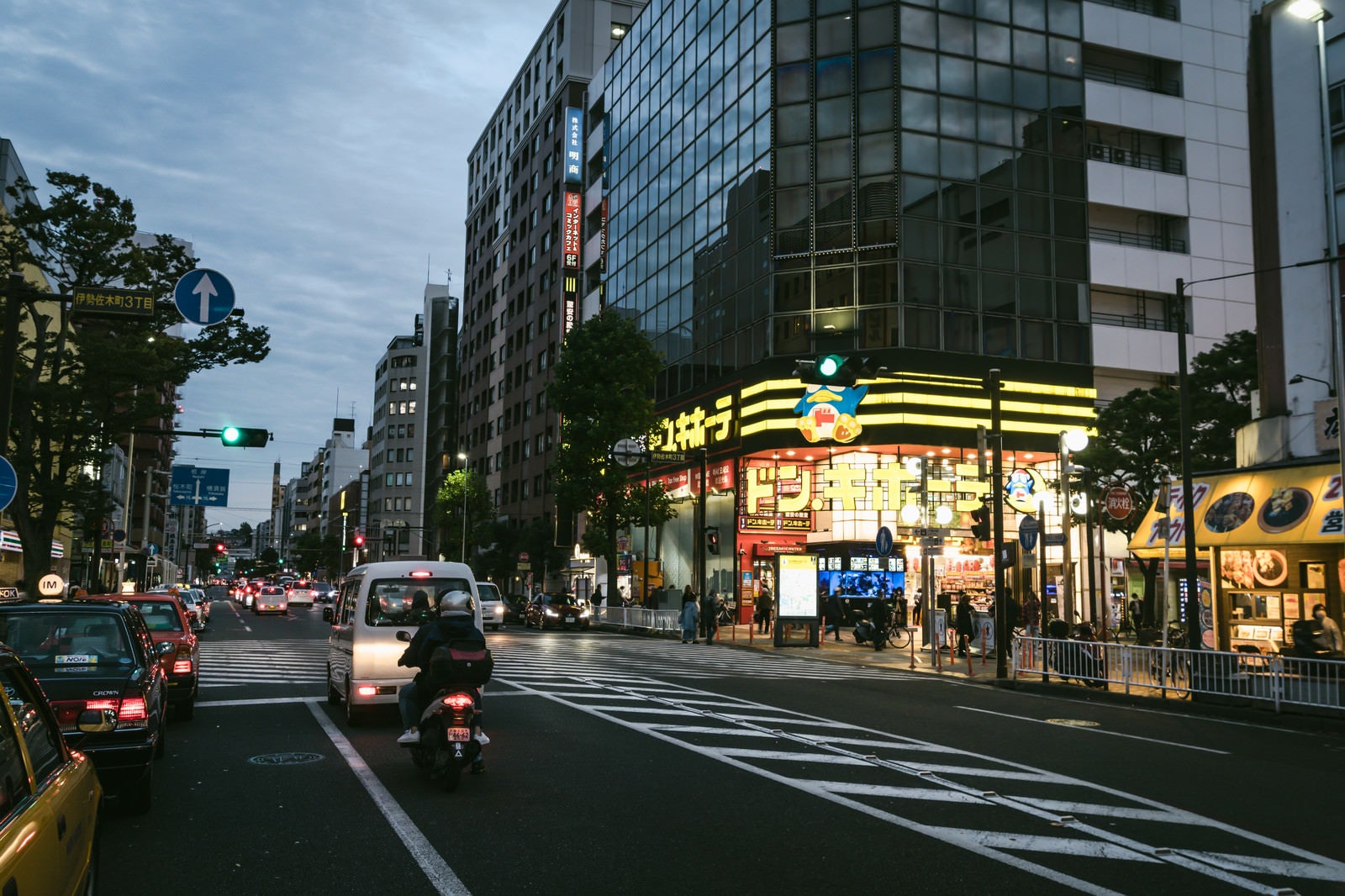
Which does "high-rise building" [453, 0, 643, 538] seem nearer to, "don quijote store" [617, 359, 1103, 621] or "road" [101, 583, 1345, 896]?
"don quijote store" [617, 359, 1103, 621]

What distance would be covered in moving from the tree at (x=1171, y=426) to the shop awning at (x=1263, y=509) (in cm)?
1068

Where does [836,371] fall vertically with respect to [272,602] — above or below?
above

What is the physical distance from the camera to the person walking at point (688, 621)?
117 ft

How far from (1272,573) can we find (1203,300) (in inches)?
1028

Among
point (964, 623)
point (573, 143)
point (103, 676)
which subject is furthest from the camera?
point (573, 143)

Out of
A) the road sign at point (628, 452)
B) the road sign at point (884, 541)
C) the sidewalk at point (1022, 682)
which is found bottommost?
the sidewalk at point (1022, 682)

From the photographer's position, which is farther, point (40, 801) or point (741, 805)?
point (741, 805)

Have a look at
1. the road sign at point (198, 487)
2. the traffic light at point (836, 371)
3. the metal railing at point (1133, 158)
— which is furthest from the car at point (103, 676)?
the road sign at point (198, 487)

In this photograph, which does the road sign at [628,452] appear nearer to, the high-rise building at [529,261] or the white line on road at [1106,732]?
the white line on road at [1106,732]

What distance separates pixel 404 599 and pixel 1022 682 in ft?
43.2

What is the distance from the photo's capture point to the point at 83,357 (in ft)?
90.9

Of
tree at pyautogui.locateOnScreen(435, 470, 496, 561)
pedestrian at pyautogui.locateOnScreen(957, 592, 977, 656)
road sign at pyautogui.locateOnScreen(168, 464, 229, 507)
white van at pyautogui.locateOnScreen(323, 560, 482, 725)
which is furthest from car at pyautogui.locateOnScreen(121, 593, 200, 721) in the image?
tree at pyautogui.locateOnScreen(435, 470, 496, 561)

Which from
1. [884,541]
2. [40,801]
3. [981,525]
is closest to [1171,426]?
[981,525]

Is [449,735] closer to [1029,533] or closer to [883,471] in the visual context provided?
[1029,533]
